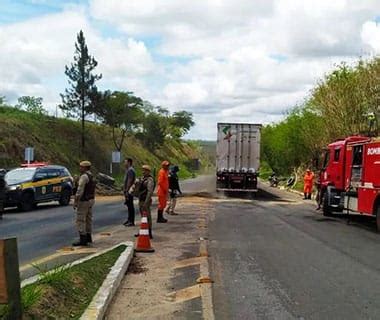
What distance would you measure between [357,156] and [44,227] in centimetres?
1028

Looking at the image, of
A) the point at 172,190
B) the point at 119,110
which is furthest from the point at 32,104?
the point at 172,190

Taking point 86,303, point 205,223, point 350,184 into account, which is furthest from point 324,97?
point 86,303

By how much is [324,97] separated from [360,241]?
26396 mm

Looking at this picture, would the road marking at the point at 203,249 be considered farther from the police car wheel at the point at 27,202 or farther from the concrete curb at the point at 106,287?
the police car wheel at the point at 27,202

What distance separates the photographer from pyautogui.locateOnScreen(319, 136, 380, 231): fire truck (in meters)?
19.0

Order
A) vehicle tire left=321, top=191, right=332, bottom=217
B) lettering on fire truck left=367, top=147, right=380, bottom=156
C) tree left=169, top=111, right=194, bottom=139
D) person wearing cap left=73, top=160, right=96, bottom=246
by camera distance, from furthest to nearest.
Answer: tree left=169, top=111, right=194, bottom=139 < vehicle tire left=321, top=191, right=332, bottom=217 < lettering on fire truck left=367, top=147, right=380, bottom=156 < person wearing cap left=73, top=160, right=96, bottom=246

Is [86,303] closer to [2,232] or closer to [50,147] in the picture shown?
[2,232]

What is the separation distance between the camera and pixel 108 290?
8.26 meters

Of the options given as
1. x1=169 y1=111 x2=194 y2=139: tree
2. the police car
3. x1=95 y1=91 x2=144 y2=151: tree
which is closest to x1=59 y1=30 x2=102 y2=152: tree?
x1=95 y1=91 x2=144 y2=151: tree

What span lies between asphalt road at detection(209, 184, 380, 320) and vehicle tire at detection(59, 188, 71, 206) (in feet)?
34.6

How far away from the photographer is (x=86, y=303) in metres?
7.46

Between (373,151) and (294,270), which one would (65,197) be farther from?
(294,270)

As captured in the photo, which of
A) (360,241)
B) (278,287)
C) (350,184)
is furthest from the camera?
(350,184)

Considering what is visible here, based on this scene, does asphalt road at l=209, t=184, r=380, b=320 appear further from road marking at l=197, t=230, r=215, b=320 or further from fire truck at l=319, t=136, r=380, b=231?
fire truck at l=319, t=136, r=380, b=231
